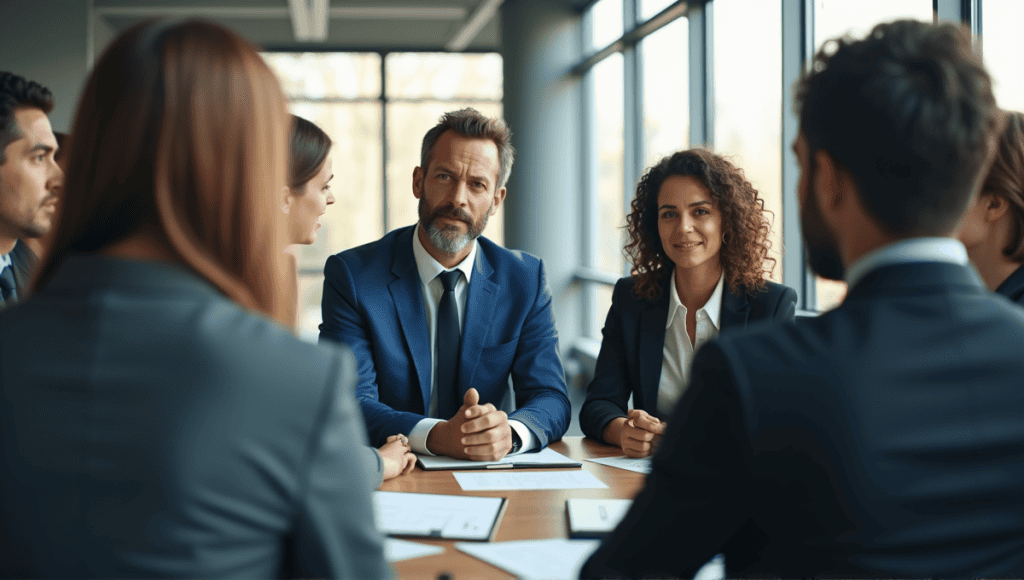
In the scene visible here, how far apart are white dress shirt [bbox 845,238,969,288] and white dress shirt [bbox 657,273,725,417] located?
160 centimetres

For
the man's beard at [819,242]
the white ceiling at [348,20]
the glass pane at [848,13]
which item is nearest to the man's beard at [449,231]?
the glass pane at [848,13]

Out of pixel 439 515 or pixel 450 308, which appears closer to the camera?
pixel 439 515

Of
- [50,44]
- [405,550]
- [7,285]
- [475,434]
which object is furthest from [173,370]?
[50,44]

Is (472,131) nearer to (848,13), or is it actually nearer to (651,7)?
(848,13)

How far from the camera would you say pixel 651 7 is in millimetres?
5957

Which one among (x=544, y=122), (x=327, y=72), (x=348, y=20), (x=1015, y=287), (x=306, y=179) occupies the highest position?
(x=348, y=20)

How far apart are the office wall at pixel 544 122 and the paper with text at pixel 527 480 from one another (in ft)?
18.5

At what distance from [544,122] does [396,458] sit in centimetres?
600

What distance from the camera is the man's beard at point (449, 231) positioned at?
2.72m

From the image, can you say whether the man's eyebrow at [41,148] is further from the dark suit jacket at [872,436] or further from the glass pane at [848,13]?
the glass pane at [848,13]

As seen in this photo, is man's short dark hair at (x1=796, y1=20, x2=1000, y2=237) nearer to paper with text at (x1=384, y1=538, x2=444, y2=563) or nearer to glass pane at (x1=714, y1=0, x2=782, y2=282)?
paper with text at (x1=384, y1=538, x2=444, y2=563)

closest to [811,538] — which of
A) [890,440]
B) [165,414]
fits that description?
[890,440]

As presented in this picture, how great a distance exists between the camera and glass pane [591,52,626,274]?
702 centimetres

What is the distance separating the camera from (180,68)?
0.88m
